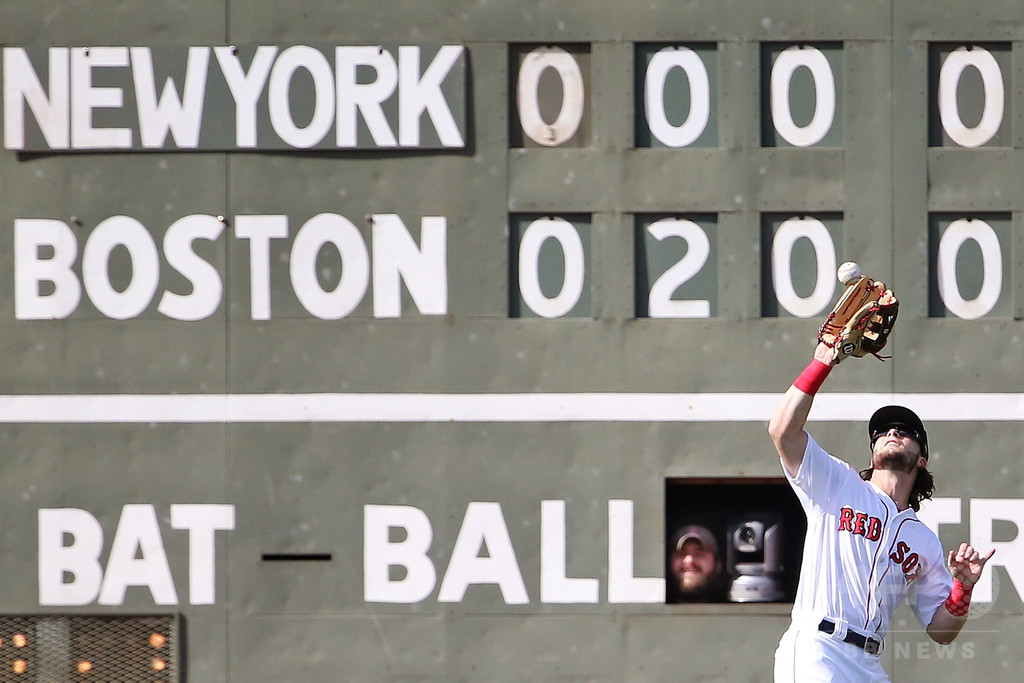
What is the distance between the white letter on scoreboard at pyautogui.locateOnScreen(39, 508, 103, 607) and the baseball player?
2931 millimetres

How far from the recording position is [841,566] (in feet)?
11.6

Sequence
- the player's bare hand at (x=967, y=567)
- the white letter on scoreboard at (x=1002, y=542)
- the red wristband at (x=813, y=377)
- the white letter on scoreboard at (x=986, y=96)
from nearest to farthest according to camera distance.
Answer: the red wristband at (x=813, y=377) < the player's bare hand at (x=967, y=567) < the white letter on scoreboard at (x=1002, y=542) < the white letter on scoreboard at (x=986, y=96)

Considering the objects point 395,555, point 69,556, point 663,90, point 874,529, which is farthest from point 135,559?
point 874,529

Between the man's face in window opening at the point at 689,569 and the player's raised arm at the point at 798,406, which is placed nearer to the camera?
the player's raised arm at the point at 798,406

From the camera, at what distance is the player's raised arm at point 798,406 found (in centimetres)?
330

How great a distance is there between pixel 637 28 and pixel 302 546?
8.41 ft

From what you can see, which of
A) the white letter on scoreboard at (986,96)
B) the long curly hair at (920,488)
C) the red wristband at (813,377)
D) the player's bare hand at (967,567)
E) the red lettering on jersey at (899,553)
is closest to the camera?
the red wristband at (813,377)

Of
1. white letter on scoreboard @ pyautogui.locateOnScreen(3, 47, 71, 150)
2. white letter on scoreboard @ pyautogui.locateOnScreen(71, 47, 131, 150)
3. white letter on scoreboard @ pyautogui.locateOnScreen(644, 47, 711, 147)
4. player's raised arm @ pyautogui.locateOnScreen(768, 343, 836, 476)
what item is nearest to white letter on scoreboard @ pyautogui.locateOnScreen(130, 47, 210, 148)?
white letter on scoreboard @ pyautogui.locateOnScreen(71, 47, 131, 150)

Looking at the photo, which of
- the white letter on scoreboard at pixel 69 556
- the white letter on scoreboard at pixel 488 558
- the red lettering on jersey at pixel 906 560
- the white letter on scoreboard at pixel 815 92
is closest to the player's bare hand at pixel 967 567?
the red lettering on jersey at pixel 906 560

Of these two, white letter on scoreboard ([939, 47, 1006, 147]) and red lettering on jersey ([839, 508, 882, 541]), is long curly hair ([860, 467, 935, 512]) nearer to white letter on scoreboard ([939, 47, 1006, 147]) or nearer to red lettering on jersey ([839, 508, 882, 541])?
red lettering on jersey ([839, 508, 882, 541])

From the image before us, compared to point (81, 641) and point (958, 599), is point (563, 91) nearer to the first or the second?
point (958, 599)

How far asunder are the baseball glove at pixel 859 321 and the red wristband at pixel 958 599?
72 centimetres

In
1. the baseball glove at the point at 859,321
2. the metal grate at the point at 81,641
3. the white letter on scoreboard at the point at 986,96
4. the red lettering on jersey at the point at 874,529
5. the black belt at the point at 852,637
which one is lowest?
the metal grate at the point at 81,641

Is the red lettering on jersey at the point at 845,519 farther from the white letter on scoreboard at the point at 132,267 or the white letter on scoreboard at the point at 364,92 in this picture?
the white letter on scoreboard at the point at 132,267
